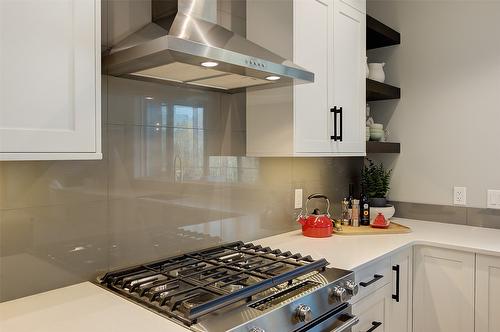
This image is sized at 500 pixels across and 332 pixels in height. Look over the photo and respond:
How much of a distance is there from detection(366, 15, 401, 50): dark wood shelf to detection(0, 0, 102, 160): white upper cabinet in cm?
202

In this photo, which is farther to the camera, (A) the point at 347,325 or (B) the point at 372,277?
(B) the point at 372,277

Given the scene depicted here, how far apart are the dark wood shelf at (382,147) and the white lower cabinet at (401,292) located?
0.74m

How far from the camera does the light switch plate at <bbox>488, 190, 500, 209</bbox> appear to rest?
2.57m

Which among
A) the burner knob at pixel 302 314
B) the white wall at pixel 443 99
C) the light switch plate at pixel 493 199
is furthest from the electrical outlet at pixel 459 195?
the burner knob at pixel 302 314

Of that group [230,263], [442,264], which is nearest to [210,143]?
[230,263]

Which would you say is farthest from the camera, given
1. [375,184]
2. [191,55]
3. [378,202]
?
[375,184]

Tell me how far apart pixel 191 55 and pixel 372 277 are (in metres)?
1.37

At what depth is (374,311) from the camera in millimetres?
1985

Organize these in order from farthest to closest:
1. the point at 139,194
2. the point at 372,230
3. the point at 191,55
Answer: the point at 372,230 < the point at 139,194 < the point at 191,55

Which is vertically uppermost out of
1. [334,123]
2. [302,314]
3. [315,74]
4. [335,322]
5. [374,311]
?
[315,74]

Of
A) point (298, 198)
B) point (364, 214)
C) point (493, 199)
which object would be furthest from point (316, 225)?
point (493, 199)

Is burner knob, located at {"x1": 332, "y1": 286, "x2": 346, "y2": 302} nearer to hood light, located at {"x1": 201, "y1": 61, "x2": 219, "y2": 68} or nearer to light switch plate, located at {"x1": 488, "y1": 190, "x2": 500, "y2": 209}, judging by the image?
hood light, located at {"x1": 201, "y1": 61, "x2": 219, "y2": 68}

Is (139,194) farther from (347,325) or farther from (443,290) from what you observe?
(443,290)

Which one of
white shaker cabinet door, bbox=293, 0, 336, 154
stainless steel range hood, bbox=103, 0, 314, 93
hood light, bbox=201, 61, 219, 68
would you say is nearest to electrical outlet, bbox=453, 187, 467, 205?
white shaker cabinet door, bbox=293, 0, 336, 154
